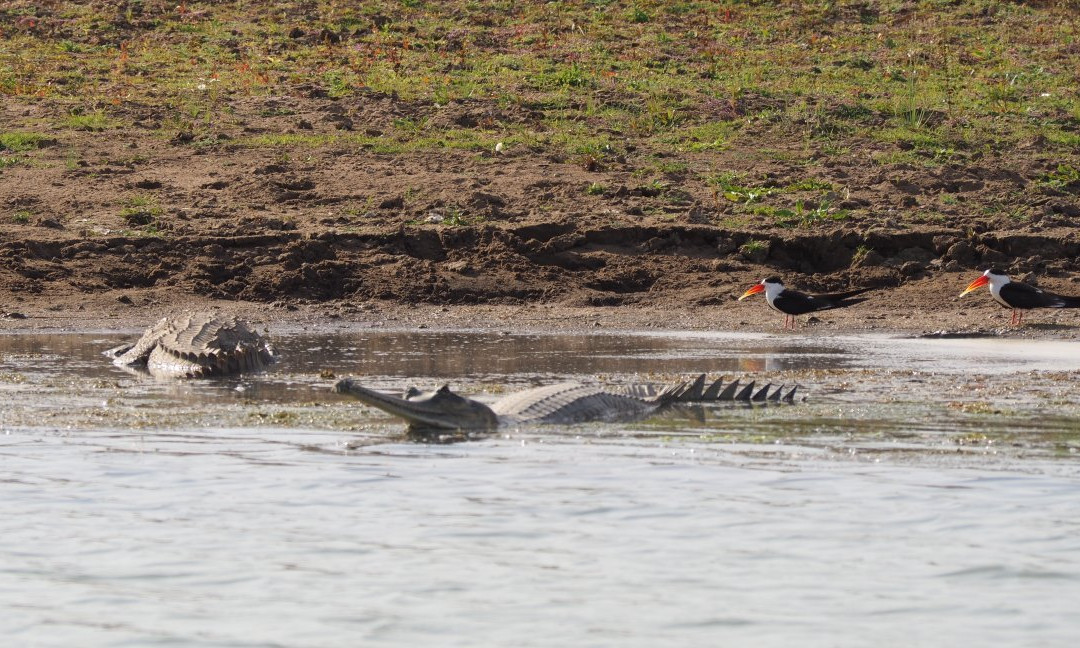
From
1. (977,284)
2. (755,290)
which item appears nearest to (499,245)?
(755,290)

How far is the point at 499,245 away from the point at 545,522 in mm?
8500

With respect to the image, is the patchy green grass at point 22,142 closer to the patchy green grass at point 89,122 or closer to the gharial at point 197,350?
the patchy green grass at point 89,122

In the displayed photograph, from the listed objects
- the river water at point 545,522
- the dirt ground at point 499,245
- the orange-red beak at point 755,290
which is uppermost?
the dirt ground at point 499,245

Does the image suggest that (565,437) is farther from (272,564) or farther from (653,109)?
(653,109)

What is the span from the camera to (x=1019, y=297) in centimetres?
1227

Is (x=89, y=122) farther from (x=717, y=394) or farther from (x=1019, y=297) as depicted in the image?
(x=717, y=394)

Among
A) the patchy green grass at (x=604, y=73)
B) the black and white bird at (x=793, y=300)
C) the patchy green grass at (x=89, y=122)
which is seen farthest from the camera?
the patchy green grass at (x=89, y=122)

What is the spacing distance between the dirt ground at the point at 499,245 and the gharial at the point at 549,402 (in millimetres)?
4243

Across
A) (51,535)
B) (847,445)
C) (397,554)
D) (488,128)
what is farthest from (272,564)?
(488,128)

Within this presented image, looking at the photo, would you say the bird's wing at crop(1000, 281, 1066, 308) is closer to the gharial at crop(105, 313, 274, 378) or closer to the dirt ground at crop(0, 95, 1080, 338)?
the dirt ground at crop(0, 95, 1080, 338)

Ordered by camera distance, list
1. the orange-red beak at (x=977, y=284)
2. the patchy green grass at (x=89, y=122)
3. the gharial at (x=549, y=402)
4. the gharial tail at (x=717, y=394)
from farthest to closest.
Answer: the patchy green grass at (x=89, y=122), the orange-red beak at (x=977, y=284), the gharial tail at (x=717, y=394), the gharial at (x=549, y=402)

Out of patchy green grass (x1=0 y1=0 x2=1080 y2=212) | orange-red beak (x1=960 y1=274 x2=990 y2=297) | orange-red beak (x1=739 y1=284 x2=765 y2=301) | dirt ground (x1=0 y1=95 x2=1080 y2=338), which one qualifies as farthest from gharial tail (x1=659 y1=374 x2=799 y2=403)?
patchy green grass (x1=0 y1=0 x2=1080 y2=212)

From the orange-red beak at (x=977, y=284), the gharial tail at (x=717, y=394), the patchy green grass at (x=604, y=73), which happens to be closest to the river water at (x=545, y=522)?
the gharial tail at (x=717, y=394)

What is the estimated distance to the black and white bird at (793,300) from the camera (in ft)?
41.0
